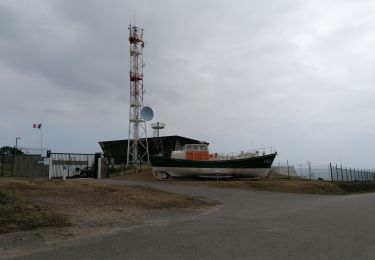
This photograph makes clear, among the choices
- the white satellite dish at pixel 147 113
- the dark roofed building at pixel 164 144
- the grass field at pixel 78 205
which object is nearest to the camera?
the grass field at pixel 78 205

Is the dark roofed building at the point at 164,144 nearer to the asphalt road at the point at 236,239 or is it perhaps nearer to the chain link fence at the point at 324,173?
the chain link fence at the point at 324,173

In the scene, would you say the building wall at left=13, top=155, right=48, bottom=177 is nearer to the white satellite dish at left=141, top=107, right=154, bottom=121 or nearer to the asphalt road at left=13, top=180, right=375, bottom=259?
the white satellite dish at left=141, top=107, right=154, bottom=121

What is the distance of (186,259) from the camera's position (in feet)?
25.6

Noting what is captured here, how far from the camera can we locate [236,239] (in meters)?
9.94

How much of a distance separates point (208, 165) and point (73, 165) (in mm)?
14766

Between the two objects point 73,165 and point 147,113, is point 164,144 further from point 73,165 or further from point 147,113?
point 73,165

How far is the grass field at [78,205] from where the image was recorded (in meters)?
11.5

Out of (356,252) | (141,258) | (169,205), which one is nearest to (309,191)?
(169,205)

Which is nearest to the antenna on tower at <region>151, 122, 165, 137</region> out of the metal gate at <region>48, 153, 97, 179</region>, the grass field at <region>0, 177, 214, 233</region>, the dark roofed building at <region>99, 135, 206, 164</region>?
the dark roofed building at <region>99, 135, 206, 164</region>

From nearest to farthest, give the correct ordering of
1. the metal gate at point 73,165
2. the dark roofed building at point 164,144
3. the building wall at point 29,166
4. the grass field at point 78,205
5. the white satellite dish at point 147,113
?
1. the grass field at point 78,205
2. the building wall at point 29,166
3. the metal gate at point 73,165
4. the white satellite dish at point 147,113
5. the dark roofed building at point 164,144

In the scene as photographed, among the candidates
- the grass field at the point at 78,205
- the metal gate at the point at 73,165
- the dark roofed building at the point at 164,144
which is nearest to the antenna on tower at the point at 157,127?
the dark roofed building at the point at 164,144

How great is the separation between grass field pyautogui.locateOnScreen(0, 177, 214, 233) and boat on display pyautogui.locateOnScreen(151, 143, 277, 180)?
57.4 ft

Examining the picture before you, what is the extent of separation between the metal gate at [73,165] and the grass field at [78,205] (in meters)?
19.6

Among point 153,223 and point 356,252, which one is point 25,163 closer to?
point 153,223
